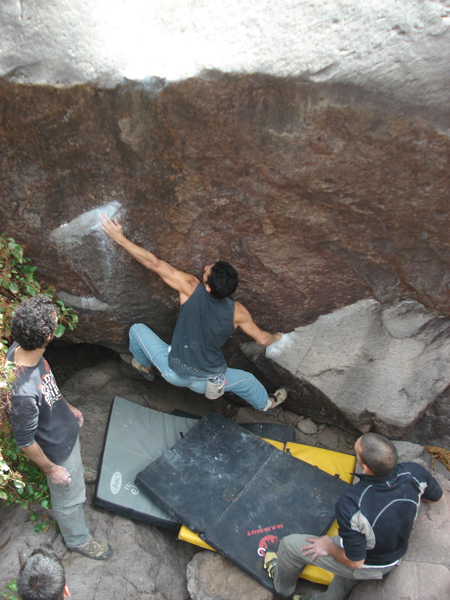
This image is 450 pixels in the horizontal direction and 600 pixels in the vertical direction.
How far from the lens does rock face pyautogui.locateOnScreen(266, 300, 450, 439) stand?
2.57 m

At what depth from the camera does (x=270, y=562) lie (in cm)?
221

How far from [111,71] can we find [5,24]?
55cm

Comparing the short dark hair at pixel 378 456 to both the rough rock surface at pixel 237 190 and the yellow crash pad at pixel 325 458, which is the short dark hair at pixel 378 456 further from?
the rough rock surface at pixel 237 190

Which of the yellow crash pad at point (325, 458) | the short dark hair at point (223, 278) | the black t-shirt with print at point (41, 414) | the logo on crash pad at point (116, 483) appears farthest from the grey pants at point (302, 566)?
the short dark hair at point (223, 278)

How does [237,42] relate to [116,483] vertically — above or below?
above

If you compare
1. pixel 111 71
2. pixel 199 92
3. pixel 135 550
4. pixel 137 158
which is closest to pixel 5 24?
pixel 111 71

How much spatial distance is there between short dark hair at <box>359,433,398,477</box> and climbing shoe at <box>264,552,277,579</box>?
856 millimetres

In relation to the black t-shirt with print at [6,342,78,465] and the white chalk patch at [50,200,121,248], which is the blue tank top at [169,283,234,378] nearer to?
the white chalk patch at [50,200,121,248]

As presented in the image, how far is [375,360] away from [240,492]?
1155 mm

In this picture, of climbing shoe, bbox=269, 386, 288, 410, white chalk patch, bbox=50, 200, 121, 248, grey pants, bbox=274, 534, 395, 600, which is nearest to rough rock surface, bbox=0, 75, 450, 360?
white chalk patch, bbox=50, 200, 121, 248

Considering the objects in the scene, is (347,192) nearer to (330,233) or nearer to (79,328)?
(330,233)

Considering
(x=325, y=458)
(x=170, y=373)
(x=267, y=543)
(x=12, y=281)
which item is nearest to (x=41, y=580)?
(x=267, y=543)

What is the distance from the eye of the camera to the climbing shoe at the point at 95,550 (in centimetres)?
226

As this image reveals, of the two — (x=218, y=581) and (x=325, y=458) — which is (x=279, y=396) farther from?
(x=218, y=581)
